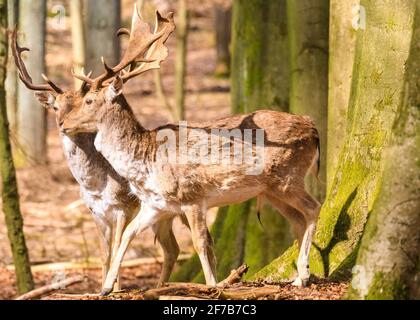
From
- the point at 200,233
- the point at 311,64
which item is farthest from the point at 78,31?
the point at 200,233

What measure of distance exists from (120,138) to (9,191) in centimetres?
295

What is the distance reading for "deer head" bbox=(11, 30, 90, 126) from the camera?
9.62 m

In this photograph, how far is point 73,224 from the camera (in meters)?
17.8

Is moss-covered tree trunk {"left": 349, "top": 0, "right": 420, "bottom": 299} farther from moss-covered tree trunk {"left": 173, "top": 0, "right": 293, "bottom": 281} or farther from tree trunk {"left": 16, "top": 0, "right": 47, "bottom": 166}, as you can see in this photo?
tree trunk {"left": 16, "top": 0, "right": 47, "bottom": 166}

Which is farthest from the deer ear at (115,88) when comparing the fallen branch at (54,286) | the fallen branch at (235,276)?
the fallen branch at (235,276)

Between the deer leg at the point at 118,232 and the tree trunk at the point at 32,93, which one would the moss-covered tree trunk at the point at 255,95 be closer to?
the deer leg at the point at 118,232

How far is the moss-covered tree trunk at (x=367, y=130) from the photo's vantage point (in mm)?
9320

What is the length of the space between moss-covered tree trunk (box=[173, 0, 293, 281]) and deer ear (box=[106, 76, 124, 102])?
350 centimetres

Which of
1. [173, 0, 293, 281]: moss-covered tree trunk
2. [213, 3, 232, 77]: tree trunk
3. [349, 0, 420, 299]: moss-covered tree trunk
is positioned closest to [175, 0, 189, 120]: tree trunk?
[173, 0, 293, 281]: moss-covered tree trunk

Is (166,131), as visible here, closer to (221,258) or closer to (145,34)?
(145,34)

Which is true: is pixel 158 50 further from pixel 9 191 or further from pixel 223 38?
pixel 223 38

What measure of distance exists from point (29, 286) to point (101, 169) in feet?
9.16

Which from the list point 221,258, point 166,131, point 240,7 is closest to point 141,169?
point 166,131
